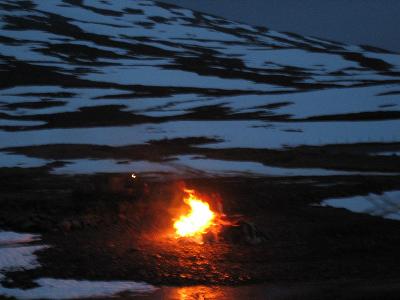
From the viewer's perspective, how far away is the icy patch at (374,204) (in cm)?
1541

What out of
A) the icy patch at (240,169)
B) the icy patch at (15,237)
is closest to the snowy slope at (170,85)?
the icy patch at (240,169)

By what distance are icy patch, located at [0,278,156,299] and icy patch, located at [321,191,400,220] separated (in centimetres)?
861

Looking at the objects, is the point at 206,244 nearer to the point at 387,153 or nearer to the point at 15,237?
the point at 15,237

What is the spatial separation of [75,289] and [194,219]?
5.73 metres

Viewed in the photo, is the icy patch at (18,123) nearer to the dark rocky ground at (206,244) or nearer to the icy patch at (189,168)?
the icy patch at (189,168)

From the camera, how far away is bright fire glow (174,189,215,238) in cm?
1286

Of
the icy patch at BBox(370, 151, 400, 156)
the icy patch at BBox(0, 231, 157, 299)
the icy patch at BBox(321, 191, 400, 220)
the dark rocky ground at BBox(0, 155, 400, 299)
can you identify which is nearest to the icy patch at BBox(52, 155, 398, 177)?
the dark rocky ground at BBox(0, 155, 400, 299)

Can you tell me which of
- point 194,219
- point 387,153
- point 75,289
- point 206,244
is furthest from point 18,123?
point 75,289

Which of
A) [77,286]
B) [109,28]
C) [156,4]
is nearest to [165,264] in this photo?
[77,286]

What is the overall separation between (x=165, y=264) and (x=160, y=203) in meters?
5.13

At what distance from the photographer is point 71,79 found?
→ 61.4 metres

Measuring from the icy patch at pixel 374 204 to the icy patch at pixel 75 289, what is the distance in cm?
861

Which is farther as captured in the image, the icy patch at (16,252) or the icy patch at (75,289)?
the icy patch at (16,252)

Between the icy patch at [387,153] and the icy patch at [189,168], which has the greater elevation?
the icy patch at [387,153]
